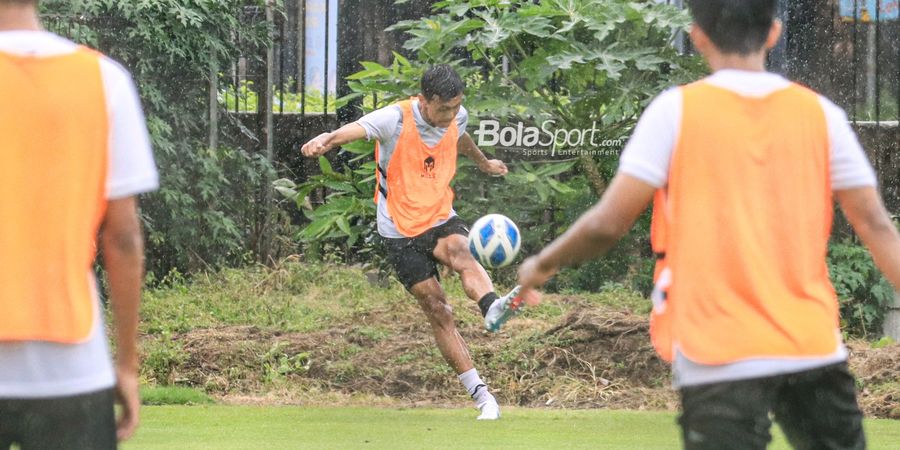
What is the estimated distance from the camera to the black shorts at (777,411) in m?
2.96

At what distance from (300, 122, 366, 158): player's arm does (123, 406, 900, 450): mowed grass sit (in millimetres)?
1660

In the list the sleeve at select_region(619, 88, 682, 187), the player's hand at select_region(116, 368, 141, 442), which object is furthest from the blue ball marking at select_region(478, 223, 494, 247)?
the player's hand at select_region(116, 368, 141, 442)

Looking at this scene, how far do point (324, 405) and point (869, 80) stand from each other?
6665 millimetres

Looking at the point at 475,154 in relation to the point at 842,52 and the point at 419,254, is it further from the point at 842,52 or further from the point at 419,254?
the point at 842,52

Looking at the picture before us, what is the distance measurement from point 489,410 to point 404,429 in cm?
72

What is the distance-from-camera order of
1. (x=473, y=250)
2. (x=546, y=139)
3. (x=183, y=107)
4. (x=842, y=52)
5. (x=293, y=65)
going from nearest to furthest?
(x=473, y=250) < (x=546, y=139) < (x=842, y=52) < (x=183, y=107) < (x=293, y=65)

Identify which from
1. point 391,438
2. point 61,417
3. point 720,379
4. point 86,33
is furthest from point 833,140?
point 86,33

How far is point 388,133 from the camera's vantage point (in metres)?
8.59

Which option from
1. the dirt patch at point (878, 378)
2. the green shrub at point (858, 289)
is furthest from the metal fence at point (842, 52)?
the dirt patch at point (878, 378)

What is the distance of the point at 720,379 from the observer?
2.98 m

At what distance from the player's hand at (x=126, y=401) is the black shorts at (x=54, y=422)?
22 centimetres

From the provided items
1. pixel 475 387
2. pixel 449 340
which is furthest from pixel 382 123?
pixel 475 387

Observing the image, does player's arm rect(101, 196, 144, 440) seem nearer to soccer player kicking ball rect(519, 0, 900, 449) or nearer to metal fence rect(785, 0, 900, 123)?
soccer player kicking ball rect(519, 0, 900, 449)

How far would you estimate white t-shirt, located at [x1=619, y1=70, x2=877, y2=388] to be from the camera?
2975 mm
